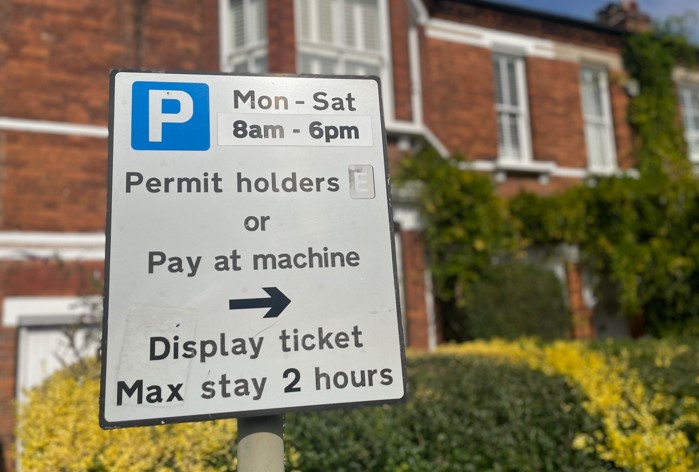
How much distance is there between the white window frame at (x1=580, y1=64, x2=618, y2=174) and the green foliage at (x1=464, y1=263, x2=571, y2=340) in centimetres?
406

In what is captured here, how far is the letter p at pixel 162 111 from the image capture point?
187 centimetres

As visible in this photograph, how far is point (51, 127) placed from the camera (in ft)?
26.4

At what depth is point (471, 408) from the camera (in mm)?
3852

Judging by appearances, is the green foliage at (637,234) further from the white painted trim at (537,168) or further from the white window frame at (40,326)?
the white window frame at (40,326)

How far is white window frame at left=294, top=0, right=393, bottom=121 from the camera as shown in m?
9.35

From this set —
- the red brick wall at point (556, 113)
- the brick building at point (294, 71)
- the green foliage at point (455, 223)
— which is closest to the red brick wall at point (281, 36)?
the brick building at point (294, 71)

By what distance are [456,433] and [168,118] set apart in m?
2.45

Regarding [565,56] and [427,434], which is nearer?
[427,434]

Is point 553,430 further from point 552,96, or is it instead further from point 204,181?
point 552,96

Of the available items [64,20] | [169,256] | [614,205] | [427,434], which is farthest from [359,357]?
[614,205]

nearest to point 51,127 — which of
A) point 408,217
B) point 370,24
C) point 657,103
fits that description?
point 370,24

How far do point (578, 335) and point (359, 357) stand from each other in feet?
35.4

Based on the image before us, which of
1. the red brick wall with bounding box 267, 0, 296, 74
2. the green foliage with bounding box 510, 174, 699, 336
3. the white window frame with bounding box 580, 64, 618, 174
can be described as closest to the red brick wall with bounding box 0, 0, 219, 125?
the red brick wall with bounding box 267, 0, 296, 74

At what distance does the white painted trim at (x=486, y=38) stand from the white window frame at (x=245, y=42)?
3.56 meters
